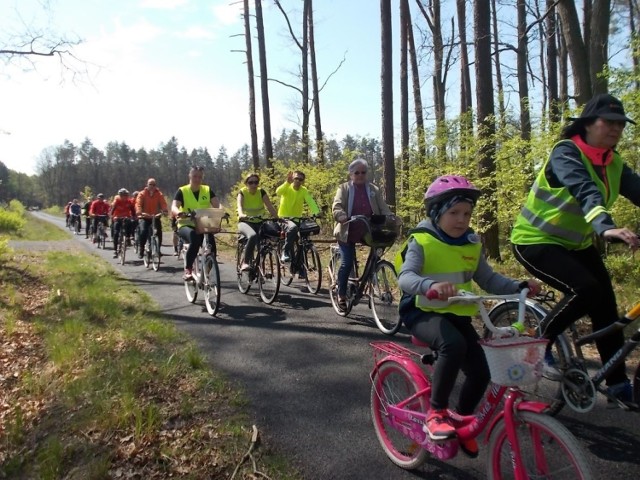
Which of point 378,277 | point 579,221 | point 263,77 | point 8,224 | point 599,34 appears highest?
point 263,77

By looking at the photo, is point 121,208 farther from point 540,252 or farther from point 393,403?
point 540,252

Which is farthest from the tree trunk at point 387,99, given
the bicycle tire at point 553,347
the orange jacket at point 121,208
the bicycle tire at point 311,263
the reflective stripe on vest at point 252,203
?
the bicycle tire at point 553,347

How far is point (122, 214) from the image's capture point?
15.1 metres

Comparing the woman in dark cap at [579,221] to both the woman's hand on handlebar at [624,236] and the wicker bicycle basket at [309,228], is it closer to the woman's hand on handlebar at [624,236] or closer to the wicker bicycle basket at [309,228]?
the woman's hand on handlebar at [624,236]

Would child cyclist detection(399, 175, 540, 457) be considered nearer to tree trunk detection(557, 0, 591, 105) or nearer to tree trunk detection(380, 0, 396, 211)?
tree trunk detection(557, 0, 591, 105)

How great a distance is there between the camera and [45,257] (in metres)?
14.6

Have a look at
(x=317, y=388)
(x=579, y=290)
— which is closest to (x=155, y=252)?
(x=317, y=388)

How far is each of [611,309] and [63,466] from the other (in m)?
4.01

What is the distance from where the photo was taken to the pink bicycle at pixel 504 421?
2143 mm

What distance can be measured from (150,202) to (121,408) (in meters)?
9.53

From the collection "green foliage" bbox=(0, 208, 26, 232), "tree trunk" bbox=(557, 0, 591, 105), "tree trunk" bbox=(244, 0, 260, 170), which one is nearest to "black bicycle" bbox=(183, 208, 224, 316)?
"tree trunk" bbox=(557, 0, 591, 105)

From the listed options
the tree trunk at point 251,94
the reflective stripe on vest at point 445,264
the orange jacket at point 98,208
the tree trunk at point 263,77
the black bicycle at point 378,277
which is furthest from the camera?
the tree trunk at point 251,94

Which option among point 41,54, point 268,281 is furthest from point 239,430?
point 41,54

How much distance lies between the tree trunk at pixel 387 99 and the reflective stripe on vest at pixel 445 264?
11.3 metres
